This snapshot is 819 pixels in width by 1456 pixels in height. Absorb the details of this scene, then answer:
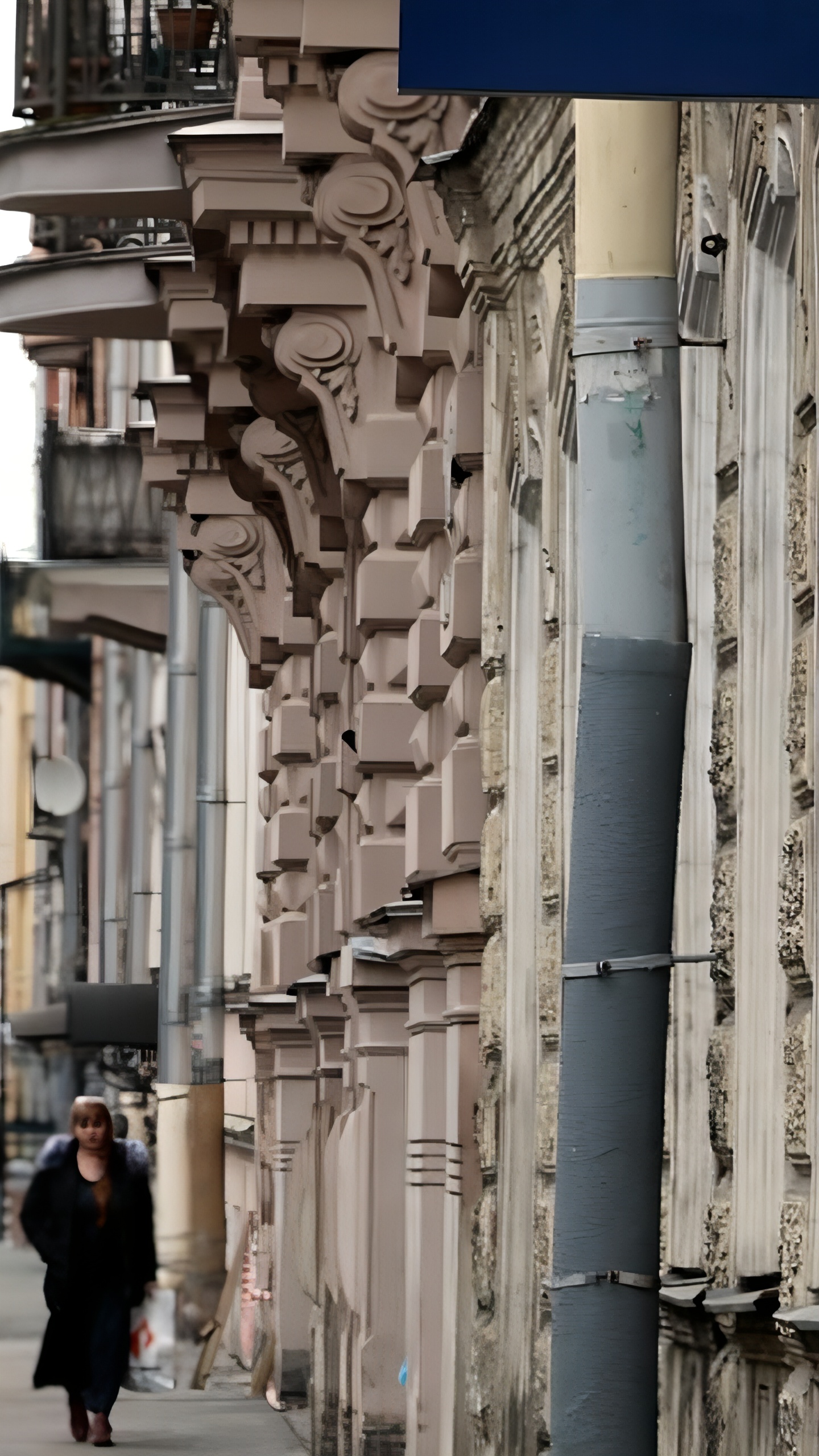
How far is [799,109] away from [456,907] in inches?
192

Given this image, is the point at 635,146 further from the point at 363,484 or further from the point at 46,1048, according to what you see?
the point at 46,1048

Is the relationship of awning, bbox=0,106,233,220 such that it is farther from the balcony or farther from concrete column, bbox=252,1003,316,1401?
the balcony

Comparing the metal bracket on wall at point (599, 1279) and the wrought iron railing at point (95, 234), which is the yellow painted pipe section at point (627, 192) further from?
the wrought iron railing at point (95, 234)

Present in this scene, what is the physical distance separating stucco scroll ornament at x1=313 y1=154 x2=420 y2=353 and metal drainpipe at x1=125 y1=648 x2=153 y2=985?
2812 cm

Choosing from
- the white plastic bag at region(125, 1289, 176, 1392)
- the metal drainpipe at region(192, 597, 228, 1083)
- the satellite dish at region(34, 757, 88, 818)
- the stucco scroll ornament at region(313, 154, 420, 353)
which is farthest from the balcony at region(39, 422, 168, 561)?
the stucco scroll ornament at region(313, 154, 420, 353)

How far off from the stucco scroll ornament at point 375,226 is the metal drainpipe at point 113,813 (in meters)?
30.7

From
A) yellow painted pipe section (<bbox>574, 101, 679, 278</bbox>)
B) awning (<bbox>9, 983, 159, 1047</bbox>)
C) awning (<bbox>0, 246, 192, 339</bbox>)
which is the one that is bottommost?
awning (<bbox>9, 983, 159, 1047</bbox>)

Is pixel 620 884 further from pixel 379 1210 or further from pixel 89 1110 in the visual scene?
pixel 89 1110

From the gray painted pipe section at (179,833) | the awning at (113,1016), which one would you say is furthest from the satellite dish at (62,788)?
the gray painted pipe section at (179,833)

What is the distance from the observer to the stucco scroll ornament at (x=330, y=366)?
14055 mm

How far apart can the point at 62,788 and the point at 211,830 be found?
19.5 meters

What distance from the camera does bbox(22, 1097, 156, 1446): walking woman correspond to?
14.6m

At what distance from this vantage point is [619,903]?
15.0ft

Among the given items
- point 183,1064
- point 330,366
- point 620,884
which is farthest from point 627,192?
point 183,1064
